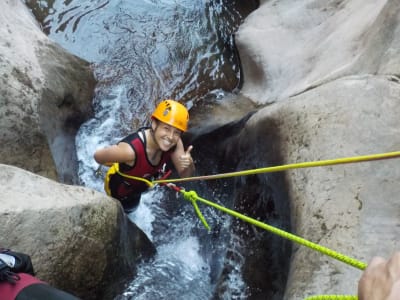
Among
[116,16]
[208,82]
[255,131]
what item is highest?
[116,16]

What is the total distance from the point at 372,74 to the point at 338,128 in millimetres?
882

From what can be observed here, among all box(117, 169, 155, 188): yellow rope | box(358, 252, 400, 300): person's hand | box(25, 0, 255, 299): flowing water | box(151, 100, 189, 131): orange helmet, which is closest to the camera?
box(358, 252, 400, 300): person's hand

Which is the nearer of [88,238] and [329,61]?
[88,238]

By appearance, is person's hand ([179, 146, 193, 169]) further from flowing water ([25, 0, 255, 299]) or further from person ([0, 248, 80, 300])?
person ([0, 248, 80, 300])

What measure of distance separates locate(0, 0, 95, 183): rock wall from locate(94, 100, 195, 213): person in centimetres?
62

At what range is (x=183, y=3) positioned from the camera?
8383 millimetres

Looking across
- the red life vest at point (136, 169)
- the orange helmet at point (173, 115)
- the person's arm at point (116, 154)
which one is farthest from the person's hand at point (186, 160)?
the person's arm at point (116, 154)

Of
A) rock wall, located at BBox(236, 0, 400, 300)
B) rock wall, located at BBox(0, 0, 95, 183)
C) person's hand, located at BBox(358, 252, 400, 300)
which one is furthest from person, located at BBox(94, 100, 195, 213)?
person's hand, located at BBox(358, 252, 400, 300)

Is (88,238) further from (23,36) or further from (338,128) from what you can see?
(23,36)

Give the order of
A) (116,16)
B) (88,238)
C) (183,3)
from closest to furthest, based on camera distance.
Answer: (88,238) → (116,16) → (183,3)

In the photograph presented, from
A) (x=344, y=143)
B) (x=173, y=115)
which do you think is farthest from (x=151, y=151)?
(x=344, y=143)

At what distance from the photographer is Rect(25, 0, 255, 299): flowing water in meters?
4.70

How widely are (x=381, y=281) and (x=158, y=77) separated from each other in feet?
19.6

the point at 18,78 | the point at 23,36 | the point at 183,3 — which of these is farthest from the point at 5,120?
the point at 183,3
